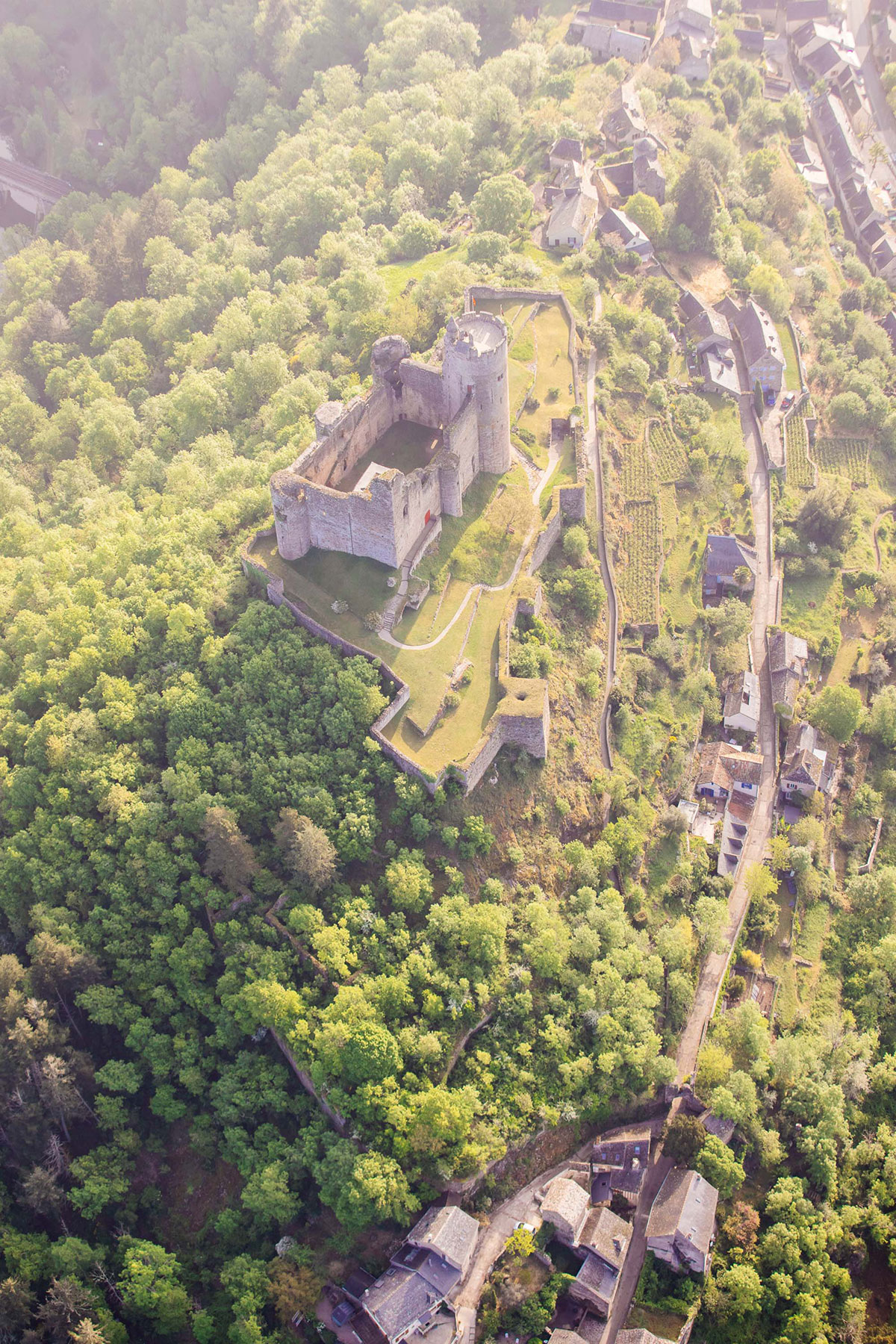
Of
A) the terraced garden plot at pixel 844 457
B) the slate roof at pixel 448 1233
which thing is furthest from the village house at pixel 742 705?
the slate roof at pixel 448 1233

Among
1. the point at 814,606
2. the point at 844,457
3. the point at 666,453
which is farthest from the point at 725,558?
the point at 844,457

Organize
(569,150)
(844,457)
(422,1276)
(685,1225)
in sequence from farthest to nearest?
(569,150) < (844,457) < (685,1225) < (422,1276)

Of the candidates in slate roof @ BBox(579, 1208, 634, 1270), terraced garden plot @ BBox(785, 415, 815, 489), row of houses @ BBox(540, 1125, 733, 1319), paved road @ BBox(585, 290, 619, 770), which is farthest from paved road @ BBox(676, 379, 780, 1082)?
paved road @ BBox(585, 290, 619, 770)

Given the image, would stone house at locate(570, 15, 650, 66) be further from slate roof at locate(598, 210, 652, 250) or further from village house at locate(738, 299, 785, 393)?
village house at locate(738, 299, 785, 393)

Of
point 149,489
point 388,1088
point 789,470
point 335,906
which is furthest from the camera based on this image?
point 789,470

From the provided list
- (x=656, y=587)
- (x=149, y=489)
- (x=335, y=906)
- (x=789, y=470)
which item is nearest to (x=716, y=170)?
(x=789, y=470)

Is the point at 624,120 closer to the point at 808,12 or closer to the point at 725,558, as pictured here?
the point at 808,12

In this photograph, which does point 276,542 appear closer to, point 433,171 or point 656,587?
point 656,587

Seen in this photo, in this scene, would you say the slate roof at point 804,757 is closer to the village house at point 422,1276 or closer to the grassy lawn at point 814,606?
the grassy lawn at point 814,606
